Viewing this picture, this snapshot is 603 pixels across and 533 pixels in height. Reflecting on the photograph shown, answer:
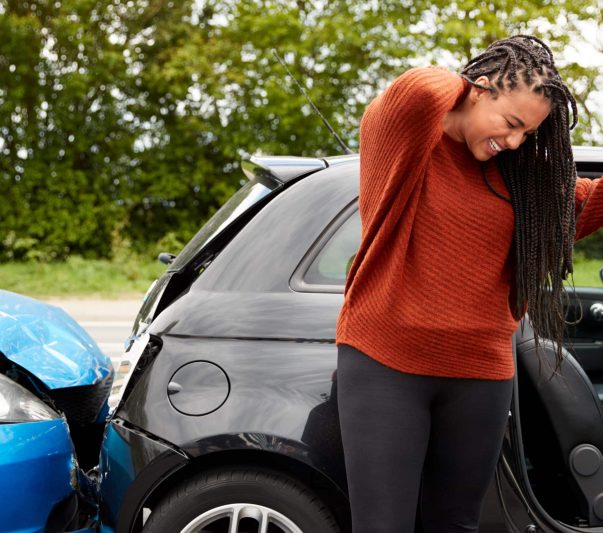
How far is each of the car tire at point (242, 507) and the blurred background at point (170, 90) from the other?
535 inches

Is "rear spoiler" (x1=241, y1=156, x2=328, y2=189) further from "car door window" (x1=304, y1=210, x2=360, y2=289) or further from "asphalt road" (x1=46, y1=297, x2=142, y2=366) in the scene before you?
"asphalt road" (x1=46, y1=297, x2=142, y2=366)

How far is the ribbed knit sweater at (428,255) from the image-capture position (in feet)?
5.00

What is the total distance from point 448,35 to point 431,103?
15.0 m

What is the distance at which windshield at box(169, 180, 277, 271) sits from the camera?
7.54 ft

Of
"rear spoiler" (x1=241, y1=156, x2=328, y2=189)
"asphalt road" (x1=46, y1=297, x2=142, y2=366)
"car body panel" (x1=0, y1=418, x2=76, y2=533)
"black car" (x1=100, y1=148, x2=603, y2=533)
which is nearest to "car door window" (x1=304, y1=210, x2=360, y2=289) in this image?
"black car" (x1=100, y1=148, x2=603, y2=533)

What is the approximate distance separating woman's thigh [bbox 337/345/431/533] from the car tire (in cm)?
38

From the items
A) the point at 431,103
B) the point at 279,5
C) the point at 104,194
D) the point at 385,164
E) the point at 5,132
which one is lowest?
the point at 104,194

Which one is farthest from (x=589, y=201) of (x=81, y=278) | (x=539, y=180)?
(x=81, y=278)

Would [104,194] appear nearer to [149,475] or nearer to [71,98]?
[71,98]

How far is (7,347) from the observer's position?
99.3 inches

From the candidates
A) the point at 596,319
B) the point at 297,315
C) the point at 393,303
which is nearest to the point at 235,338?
the point at 297,315

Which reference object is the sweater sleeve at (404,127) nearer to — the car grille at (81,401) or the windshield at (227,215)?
the windshield at (227,215)

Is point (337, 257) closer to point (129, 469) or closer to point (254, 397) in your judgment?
point (254, 397)

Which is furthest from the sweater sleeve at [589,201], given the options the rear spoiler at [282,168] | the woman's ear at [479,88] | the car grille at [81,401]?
the car grille at [81,401]
